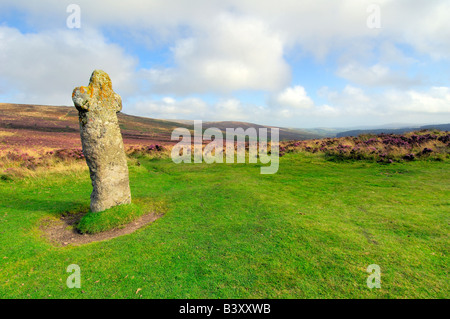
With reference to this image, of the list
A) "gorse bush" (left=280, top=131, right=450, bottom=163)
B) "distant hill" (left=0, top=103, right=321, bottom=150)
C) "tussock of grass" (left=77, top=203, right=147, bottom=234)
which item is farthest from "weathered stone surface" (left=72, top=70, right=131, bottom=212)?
"distant hill" (left=0, top=103, right=321, bottom=150)

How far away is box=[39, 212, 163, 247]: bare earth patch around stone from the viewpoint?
7.11 m

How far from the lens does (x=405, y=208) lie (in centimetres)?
821

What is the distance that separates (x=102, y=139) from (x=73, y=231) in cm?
319

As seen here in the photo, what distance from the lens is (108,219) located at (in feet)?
25.9

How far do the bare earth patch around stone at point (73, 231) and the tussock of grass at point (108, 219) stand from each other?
0.14 m

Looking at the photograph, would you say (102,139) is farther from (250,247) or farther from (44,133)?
(44,133)

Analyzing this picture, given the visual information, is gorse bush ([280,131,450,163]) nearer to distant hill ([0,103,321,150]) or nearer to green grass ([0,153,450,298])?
green grass ([0,153,450,298])

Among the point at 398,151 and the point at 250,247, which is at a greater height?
the point at 398,151

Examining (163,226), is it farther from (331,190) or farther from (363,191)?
(363,191)

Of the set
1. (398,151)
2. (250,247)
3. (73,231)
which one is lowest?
(73,231)

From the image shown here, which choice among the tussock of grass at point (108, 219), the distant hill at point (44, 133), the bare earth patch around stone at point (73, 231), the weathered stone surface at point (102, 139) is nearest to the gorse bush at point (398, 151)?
the bare earth patch around stone at point (73, 231)

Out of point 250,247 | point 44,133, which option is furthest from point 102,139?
point 44,133
